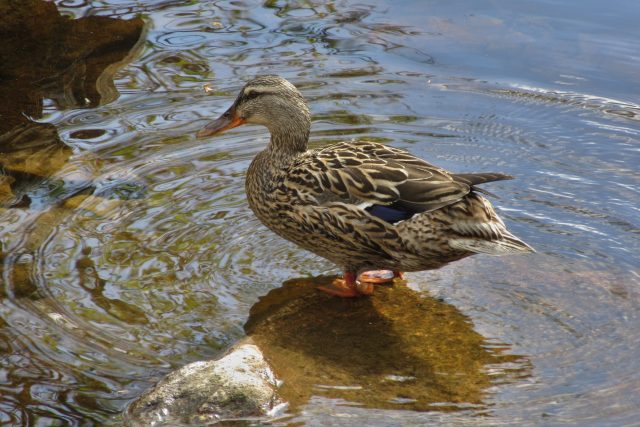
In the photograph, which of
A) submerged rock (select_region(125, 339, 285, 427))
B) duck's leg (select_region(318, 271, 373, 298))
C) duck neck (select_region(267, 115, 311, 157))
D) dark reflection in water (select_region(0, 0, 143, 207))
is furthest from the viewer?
dark reflection in water (select_region(0, 0, 143, 207))

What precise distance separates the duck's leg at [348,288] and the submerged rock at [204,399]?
141 cm

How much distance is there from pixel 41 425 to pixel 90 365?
536 millimetres

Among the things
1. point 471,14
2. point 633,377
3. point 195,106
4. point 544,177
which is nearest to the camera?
point 633,377

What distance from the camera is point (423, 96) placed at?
9000 mm

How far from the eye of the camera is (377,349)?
582 centimetres

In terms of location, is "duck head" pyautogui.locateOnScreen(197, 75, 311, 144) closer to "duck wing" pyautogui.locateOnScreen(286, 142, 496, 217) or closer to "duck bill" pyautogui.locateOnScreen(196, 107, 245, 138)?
"duck bill" pyautogui.locateOnScreen(196, 107, 245, 138)

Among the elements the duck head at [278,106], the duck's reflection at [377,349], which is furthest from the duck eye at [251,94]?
the duck's reflection at [377,349]

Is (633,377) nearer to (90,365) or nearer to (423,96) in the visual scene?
(90,365)

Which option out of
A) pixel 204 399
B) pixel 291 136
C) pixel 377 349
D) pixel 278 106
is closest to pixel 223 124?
pixel 278 106

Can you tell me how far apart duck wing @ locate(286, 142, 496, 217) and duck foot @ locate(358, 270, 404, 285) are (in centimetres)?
78

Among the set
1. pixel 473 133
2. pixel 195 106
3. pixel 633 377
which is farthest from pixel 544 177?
pixel 195 106

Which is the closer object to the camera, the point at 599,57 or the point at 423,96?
the point at 423,96

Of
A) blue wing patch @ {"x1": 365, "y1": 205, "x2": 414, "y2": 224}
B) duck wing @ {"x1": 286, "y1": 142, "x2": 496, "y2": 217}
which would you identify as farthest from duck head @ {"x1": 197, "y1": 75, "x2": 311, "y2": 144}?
blue wing patch @ {"x1": 365, "y1": 205, "x2": 414, "y2": 224}

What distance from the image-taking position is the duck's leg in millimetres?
6480
